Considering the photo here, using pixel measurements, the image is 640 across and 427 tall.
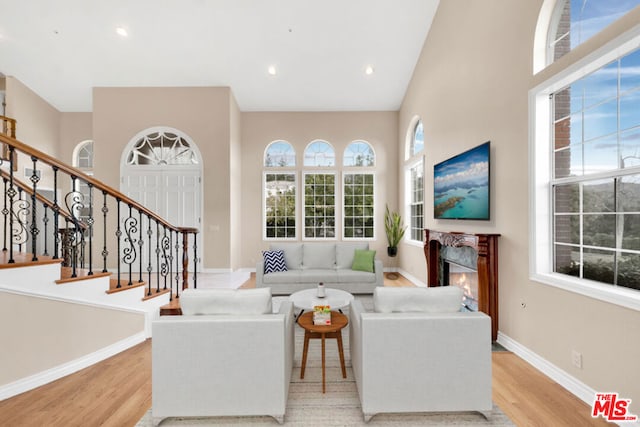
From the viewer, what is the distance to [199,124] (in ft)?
20.0

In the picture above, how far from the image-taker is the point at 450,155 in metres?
4.16

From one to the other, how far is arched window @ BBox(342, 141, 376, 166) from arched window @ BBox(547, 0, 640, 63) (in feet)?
14.8

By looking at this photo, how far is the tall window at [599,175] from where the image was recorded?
1.90 m

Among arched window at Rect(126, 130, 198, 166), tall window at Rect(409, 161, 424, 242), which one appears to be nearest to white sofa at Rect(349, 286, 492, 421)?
tall window at Rect(409, 161, 424, 242)

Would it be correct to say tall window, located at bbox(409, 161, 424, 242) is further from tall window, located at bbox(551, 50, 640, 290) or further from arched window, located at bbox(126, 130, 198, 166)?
arched window, located at bbox(126, 130, 198, 166)

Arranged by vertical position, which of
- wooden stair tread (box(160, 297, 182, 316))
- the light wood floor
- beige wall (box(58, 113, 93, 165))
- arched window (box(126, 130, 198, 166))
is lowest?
the light wood floor

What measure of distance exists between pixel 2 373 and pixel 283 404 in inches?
84.8

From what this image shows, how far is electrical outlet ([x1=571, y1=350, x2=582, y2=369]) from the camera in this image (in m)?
2.12

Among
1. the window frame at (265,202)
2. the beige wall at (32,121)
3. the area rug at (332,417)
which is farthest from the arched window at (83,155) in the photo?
the area rug at (332,417)

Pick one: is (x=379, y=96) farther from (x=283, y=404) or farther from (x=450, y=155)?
(x=283, y=404)

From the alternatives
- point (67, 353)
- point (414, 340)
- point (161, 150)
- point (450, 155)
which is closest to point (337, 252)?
point (450, 155)

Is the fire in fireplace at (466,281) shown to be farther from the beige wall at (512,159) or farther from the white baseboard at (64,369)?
the white baseboard at (64,369)

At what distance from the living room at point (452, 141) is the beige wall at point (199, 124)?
0.02 m

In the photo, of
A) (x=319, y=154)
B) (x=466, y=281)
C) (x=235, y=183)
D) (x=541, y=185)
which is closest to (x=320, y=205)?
(x=319, y=154)
